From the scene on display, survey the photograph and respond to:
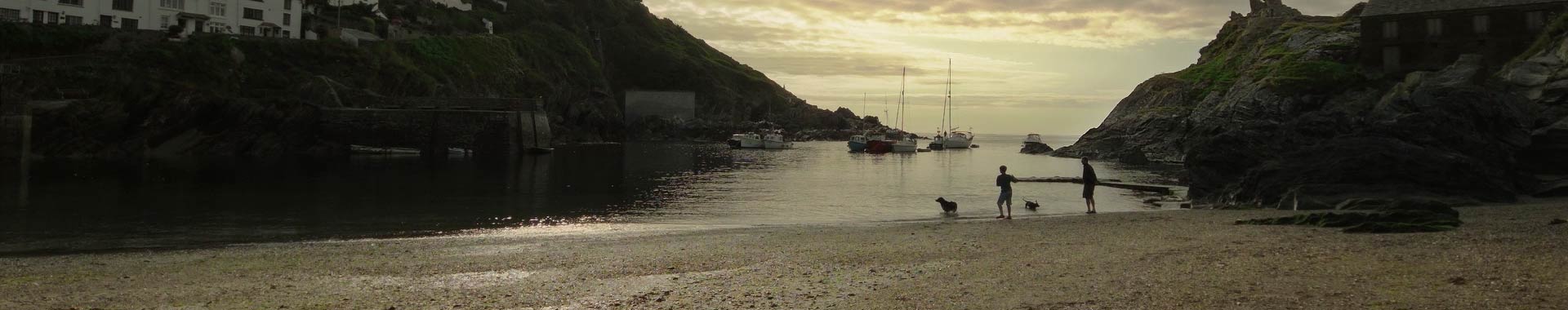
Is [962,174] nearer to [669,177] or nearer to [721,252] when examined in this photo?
[669,177]

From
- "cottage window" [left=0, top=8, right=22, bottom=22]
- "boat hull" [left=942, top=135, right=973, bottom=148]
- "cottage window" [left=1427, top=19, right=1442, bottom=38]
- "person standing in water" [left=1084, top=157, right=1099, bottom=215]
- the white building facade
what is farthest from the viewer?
"boat hull" [left=942, top=135, right=973, bottom=148]

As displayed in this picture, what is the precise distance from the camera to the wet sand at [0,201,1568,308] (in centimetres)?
996

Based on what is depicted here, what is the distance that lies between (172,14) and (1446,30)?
96888 millimetres

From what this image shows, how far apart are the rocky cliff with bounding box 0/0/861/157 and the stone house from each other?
76.2 meters

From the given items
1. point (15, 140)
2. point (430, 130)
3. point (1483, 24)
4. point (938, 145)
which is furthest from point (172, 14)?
point (1483, 24)

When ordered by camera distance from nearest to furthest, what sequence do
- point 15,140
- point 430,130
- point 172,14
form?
point 15,140
point 430,130
point 172,14

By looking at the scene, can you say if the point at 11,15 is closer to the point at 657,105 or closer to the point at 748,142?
the point at 748,142

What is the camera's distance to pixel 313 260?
591 inches

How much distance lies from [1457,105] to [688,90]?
136850mm

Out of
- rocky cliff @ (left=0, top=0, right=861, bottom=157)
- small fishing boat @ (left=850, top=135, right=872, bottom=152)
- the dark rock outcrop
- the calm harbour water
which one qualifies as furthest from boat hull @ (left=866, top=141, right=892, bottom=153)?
the dark rock outcrop

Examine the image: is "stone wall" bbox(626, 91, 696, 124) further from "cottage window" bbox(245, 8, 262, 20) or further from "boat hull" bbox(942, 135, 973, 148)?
"cottage window" bbox(245, 8, 262, 20)

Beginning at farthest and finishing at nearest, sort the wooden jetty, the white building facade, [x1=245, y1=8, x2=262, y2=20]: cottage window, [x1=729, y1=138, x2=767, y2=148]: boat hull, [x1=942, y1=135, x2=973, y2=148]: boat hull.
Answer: [x1=942, y1=135, x2=973, y2=148]: boat hull < [x1=729, y1=138, x2=767, y2=148]: boat hull < [x1=245, y1=8, x2=262, y2=20]: cottage window < the white building facade < the wooden jetty

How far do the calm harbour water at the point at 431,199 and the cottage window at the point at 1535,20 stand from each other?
Answer: 77.1 ft

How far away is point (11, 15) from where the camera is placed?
7212cm
